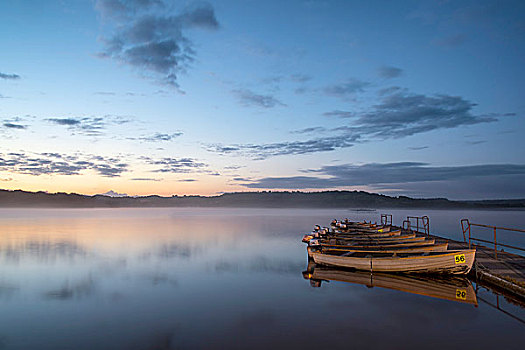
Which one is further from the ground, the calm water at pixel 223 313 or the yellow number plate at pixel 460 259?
the yellow number plate at pixel 460 259

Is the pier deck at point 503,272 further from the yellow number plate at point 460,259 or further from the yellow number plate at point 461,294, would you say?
the yellow number plate at point 461,294

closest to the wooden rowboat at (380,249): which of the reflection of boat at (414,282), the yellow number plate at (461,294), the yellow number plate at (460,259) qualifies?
the reflection of boat at (414,282)

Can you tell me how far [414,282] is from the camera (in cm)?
1441

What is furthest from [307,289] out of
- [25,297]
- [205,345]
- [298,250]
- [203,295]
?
[298,250]

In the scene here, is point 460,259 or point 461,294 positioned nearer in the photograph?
point 461,294

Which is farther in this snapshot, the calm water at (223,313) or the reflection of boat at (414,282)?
the reflection of boat at (414,282)

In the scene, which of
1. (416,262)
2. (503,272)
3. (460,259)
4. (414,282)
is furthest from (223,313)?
(503,272)

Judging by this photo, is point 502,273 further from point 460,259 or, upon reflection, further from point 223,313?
point 223,313

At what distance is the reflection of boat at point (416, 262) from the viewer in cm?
1427

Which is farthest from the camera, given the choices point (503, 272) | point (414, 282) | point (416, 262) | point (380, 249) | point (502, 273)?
point (380, 249)

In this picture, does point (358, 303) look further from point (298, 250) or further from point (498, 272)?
point (298, 250)

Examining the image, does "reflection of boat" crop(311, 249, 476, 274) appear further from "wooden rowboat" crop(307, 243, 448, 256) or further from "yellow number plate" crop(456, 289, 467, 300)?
"yellow number plate" crop(456, 289, 467, 300)

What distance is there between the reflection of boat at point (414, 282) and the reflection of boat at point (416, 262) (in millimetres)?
336

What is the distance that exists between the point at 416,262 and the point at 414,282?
3.17 feet
